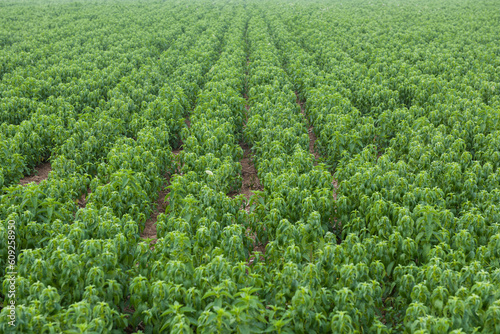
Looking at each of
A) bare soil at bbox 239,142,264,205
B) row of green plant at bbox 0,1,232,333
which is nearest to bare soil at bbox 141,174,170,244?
row of green plant at bbox 0,1,232,333

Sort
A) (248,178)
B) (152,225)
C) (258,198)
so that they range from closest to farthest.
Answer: (258,198)
(152,225)
(248,178)

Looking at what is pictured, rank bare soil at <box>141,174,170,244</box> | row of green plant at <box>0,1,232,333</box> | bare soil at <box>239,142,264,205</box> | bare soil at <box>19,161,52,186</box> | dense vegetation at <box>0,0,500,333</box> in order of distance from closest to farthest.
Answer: row of green plant at <box>0,1,232,333</box>
dense vegetation at <box>0,0,500,333</box>
bare soil at <box>141,174,170,244</box>
bare soil at <box>239,142,264,205</box>
bare soil at <box>19,161,52,186</box>

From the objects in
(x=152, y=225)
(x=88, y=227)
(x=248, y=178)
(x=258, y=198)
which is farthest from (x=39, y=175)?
(x=258, y=198)

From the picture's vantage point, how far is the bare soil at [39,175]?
1121cm

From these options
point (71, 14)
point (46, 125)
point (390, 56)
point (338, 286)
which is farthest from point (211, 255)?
point (71, 14)

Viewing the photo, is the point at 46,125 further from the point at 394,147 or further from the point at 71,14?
the point at 71,14

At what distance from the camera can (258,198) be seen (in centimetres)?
807

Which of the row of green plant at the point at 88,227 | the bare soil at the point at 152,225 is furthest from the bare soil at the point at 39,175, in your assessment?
the bare soil at the point at 152,225

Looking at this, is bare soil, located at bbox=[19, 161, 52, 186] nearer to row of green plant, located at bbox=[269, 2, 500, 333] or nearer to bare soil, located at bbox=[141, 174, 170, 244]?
bare soil, located at bbox=[141, 174, 170, 244]

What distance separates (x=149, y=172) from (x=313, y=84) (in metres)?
9.14

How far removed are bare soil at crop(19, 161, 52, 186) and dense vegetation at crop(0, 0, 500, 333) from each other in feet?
0.89

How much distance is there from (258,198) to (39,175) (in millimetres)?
7470

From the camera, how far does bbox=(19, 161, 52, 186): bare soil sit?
11.2 m

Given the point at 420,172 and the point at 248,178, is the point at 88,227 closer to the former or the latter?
the point at 248,178
